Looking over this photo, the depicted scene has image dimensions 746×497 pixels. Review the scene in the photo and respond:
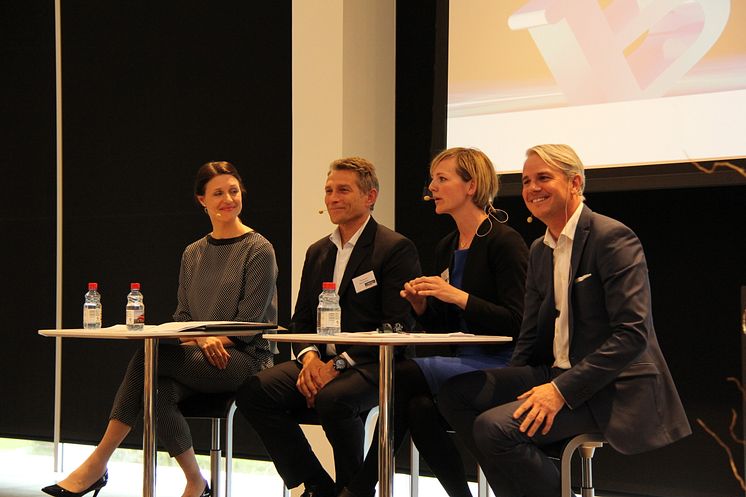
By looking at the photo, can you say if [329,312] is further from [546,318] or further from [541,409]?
[541,409]

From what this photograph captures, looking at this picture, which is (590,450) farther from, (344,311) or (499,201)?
(499,201)

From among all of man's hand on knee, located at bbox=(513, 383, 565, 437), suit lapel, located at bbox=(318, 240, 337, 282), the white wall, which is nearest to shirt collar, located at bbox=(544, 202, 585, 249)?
man's hand on knee, located at bbox=(513, 383, 565, 437)

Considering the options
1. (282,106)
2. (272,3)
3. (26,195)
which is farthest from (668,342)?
(26,195)

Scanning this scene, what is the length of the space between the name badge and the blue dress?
262 millimetres

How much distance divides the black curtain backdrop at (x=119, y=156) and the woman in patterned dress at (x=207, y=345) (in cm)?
109

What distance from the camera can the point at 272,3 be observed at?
4777 millimetres

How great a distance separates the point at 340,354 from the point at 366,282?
10.1 inches

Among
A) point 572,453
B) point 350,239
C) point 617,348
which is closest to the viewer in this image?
point 617,348

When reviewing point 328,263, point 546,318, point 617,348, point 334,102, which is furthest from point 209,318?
point 617,348

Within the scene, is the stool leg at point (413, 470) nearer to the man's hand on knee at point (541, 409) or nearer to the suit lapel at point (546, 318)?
the suit lapel at point (546, 318)

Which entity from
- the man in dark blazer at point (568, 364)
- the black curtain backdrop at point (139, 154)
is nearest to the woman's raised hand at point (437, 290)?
the man in dark blazer at point (568, 364)

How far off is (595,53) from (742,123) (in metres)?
0.69

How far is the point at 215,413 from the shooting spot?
3176 millimetres

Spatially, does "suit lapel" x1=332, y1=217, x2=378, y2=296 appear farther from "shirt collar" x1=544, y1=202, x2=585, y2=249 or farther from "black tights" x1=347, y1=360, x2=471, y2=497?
"shirt collar" x1=544, y1=202, x2=585, y2=249
